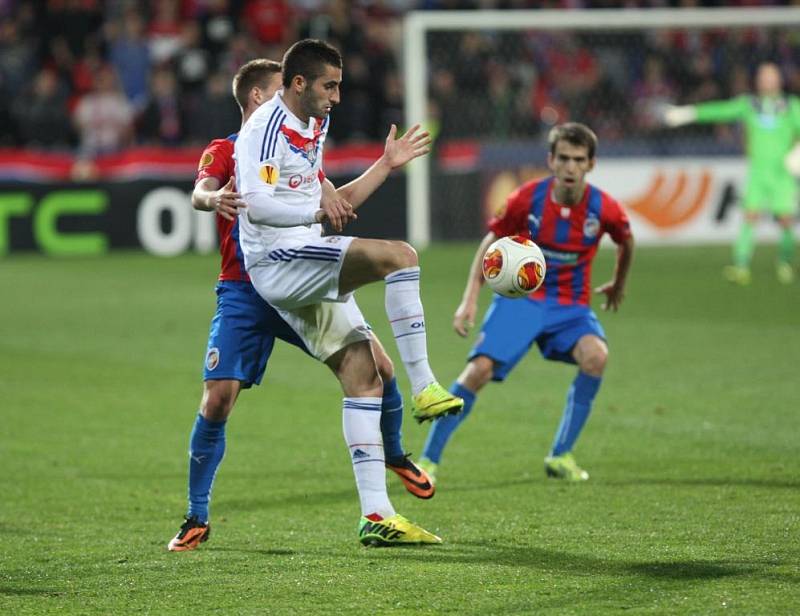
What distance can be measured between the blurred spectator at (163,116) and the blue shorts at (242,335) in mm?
14600

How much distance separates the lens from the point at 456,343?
1185 cm

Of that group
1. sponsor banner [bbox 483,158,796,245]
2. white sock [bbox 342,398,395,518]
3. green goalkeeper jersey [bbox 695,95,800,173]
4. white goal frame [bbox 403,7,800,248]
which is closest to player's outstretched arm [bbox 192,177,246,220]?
white sock [bbox 342,398,395,518]

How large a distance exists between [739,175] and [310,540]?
15736 millimetres

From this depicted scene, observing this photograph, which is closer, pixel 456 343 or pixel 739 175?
pixel 456 343

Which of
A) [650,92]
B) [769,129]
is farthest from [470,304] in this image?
[650,92]

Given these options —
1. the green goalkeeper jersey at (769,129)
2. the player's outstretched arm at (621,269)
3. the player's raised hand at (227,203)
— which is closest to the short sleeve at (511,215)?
the player's outstretched arm at (621,269)

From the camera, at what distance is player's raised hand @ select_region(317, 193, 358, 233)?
201 inches

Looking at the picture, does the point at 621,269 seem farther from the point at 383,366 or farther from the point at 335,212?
the point at 335,212

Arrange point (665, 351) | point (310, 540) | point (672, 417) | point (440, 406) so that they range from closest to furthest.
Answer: point (440, 406) → point (310, 540) → point (672, 417) → point (665, 351)

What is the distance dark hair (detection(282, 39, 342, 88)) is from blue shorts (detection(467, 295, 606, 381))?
6.87 ft

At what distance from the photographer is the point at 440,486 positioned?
6.84 m

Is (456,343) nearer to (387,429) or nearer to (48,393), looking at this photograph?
(48,393)

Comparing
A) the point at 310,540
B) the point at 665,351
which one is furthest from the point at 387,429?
the point at 665,351

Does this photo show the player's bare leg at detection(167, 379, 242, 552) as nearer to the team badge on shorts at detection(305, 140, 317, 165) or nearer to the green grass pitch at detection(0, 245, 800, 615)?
the green grass pitch at detection(0, 245, 800, 615)
